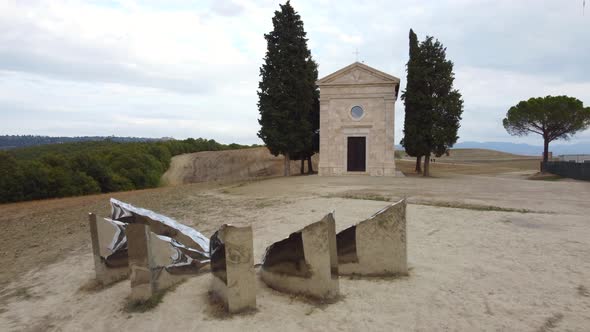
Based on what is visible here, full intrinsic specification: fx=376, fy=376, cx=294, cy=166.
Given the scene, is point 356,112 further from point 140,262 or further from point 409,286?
point 140,262

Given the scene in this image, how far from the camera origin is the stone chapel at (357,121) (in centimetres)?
2012

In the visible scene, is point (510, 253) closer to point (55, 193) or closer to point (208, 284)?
point (208, 284)

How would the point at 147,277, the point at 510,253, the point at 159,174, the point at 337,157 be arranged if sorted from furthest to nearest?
the point at 159,174
the point at 337,157
the point at 510,253
the point at 147,277

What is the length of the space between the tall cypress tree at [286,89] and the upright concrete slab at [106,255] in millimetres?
15623

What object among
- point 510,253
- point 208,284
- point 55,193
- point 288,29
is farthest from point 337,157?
point 208,284

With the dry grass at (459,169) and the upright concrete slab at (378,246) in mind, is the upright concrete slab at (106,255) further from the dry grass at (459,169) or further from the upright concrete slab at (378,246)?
the dry grass at (459,169)

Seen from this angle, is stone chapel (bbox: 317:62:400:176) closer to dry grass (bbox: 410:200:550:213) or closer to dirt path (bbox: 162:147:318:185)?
dirt path (bbox: 162:147:318:185)

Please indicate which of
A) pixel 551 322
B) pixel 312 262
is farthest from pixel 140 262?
pixel 551 322

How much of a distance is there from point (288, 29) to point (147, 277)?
62.0 ft

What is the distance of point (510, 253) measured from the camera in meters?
5.58

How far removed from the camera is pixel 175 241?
532cm

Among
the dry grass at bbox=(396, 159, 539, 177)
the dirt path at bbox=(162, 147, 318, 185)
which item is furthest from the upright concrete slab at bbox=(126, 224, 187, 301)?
the dirt path at bbox=(162, 147, 318, 185)

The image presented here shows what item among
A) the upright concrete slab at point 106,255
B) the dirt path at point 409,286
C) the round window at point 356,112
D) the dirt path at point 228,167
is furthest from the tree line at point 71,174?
the upright concrete slab at point 106,255

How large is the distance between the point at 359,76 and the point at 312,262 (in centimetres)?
1739
